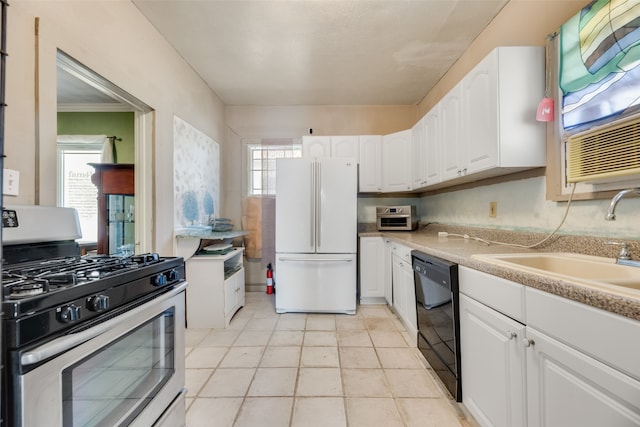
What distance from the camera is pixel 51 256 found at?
1283 mm

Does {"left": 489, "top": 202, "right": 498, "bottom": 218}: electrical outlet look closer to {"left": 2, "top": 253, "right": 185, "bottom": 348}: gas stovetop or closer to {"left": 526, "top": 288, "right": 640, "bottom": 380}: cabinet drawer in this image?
{"left": 526, "top": 288, "right": 640, "bottom": 380}: cabinet drawer

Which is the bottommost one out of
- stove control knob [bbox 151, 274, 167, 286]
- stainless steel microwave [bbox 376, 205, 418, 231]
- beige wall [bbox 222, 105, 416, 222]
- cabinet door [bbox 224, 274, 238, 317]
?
cabinet door [bbox 224, 274, 238, 317]

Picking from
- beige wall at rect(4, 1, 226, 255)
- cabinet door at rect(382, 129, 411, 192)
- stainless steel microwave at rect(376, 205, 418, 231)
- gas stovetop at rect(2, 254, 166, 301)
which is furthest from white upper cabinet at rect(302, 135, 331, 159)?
gas stovetop at rect(2, 254, 166, 301)

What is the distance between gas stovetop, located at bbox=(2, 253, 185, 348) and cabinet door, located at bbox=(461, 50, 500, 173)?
1973mm

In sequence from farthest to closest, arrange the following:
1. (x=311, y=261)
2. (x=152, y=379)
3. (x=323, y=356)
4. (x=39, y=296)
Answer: (x=311, y=261) < (x=323, y=356) < (x=152, y=379) < (x=39, y=296)

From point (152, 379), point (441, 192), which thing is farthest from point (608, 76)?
point (152, 379)

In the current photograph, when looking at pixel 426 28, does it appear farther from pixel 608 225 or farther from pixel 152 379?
pixel 152 379

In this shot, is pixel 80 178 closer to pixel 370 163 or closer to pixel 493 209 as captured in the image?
pixel 370 163

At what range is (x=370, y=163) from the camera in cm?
353

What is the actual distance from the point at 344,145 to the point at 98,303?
3.05 metres

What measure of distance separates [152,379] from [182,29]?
2512 mm

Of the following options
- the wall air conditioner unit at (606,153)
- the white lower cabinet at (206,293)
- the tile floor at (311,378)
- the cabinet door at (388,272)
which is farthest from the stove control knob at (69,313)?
the cabinet door at (388,272)

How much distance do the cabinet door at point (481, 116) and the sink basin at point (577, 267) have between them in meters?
0.60

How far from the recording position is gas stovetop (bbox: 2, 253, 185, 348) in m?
0.69
